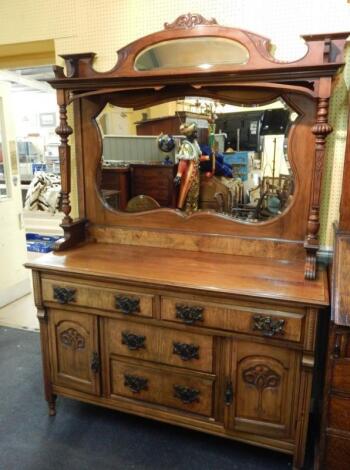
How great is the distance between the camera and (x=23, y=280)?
3.48 metres

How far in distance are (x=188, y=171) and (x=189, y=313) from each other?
75 centimetres

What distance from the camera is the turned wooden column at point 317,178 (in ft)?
5.00

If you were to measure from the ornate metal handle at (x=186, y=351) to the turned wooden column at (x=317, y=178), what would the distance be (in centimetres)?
58

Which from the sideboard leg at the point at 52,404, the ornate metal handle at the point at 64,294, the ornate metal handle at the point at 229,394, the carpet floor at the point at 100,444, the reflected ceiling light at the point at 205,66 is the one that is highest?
the reflected ceiling light at the point at 205,66

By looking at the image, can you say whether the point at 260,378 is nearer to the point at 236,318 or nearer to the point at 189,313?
the point at 236,318

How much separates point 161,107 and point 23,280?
2331 millimetres

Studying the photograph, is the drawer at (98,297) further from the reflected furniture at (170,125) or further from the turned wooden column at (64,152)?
the reflected furniture at (170,125)

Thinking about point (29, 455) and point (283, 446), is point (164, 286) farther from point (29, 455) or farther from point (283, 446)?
point (29, 455)

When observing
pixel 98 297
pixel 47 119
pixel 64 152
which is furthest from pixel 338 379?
pixel 47 119

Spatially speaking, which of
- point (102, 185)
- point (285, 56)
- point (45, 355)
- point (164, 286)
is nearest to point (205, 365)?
point (164, 286)

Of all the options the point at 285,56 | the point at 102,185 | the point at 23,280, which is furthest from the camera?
the point at 23,280

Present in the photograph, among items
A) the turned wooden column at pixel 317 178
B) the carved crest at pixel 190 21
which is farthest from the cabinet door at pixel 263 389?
the carved crest at pixel 190 21

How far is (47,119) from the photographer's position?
739 cm

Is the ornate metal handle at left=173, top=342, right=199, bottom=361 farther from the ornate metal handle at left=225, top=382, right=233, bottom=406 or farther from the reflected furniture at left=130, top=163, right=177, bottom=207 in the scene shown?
the reflected furniture at left=130, top=163, right=177, bottom=207
